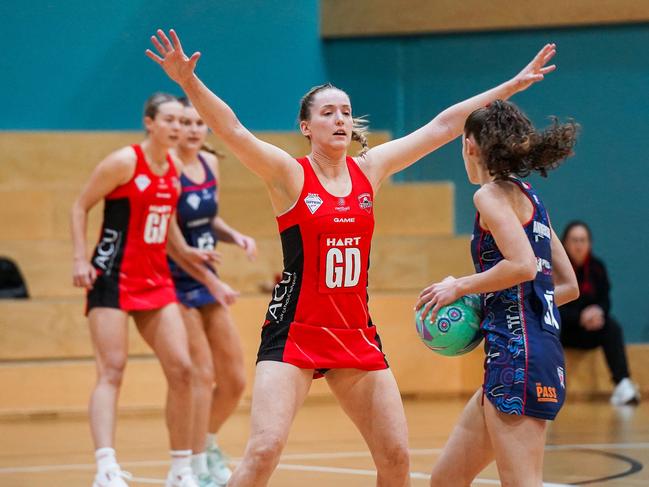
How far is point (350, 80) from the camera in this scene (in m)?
11.2

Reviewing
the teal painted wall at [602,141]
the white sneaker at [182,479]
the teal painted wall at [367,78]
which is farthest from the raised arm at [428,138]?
the teal painted wall at [367,78]

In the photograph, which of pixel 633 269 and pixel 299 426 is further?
pixel 633 269

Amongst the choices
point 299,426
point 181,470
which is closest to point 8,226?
point 299,426

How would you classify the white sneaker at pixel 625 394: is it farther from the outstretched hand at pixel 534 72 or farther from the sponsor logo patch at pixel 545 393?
the sponsor logo patch at pixel 545 393

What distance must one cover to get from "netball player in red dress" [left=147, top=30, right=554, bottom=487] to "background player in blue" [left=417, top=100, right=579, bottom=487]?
289 millimetres

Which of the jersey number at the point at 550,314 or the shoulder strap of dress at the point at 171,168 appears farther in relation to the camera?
the shoulder strap of dress at the point at 171,168

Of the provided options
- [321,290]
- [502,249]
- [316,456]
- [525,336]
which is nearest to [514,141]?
[502,249]

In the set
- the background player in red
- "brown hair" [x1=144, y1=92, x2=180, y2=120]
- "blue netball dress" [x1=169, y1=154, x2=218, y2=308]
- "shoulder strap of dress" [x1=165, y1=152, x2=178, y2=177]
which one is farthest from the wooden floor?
"brown hair" [x1=144, y1=92, x2=180, y2=120]

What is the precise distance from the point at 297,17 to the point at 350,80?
79 centimetres

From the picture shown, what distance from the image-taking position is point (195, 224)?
246 inches

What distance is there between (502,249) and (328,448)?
11.9 feet

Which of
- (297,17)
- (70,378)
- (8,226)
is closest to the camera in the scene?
(70,378)

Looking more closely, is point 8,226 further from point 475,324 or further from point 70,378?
point 475,324

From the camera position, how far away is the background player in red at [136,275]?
5.47m
